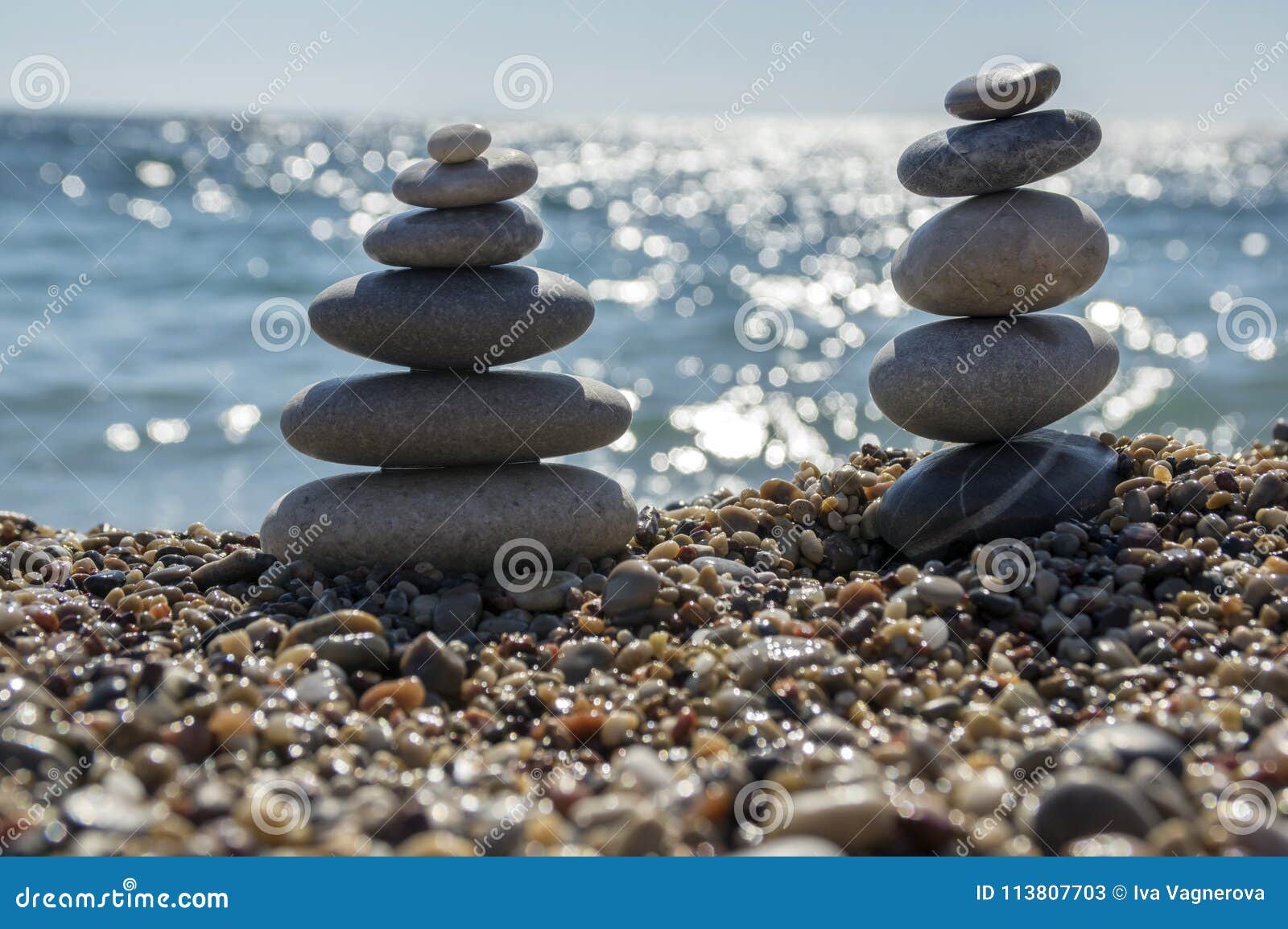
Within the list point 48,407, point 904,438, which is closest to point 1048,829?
point 904,438

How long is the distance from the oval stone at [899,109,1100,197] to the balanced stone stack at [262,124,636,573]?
182 centimetres

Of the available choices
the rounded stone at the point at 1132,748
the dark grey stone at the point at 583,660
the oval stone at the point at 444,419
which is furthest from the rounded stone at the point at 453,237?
the rounded stone at the point at 1132,748

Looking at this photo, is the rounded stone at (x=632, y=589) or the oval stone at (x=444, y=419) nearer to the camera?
the rounded stone at (x=632, y=589)

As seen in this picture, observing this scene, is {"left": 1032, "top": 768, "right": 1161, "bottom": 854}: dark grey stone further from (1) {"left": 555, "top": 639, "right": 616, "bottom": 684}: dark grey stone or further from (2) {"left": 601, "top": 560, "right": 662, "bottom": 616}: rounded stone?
(2) {"left": 601, "top": 560, "right": 662, "bottom": 616}: rounded stone

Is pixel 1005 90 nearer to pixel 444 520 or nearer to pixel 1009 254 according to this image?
pixel 1009 254

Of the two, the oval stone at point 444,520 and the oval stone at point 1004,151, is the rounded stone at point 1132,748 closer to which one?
the oval stone at point 444,520

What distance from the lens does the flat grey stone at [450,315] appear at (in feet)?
18.1

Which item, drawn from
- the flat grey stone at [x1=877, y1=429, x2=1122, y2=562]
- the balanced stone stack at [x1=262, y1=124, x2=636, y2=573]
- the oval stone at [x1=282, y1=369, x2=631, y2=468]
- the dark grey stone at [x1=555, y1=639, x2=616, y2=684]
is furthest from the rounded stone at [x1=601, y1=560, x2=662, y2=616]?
the flat grey stone at [x1=877, y1=429, x2=1122, y2=562]

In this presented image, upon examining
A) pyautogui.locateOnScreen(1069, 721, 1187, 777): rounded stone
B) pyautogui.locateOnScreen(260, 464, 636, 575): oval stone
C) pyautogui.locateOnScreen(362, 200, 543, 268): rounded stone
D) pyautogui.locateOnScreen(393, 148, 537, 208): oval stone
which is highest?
pyautogui.locateOnScreen(393, 148, 537, 208): oval stone

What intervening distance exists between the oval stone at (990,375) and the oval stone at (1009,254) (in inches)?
6.2

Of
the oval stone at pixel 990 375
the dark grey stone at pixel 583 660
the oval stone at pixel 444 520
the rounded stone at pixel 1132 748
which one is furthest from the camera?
the oval stone at pixel 990 375

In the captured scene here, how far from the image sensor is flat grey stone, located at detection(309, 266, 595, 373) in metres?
5.52

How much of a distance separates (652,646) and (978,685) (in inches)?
46.1

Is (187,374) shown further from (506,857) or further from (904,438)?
(506,857)
